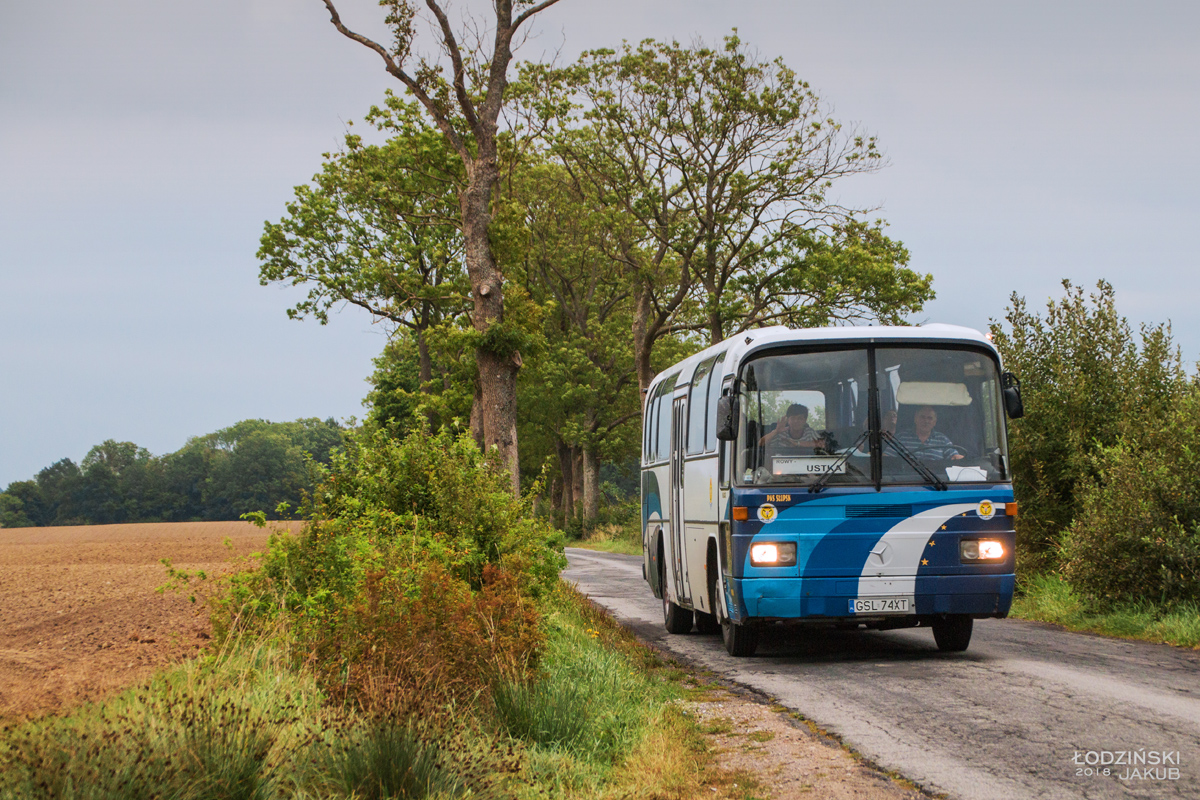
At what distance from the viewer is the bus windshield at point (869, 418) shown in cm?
1075

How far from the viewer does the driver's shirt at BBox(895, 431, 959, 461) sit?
10828 mm

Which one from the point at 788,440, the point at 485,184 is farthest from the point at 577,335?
the point at 788,440

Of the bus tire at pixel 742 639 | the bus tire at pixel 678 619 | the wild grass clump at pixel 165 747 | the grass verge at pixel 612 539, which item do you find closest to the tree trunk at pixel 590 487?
the grass verge at pixel 612 539

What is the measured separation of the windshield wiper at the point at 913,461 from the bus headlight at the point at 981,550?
546 mm

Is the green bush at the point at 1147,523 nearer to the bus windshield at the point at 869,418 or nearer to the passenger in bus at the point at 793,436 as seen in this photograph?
the bus windshield at the point at 869,418

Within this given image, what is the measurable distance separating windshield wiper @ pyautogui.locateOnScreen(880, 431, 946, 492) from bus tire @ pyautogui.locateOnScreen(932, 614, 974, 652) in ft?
5.01

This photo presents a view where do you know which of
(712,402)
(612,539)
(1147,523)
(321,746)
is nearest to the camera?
(321,746)

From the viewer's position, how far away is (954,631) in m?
11.5

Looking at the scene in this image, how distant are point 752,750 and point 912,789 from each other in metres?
1.32

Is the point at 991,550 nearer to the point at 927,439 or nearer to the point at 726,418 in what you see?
the point at 927,439

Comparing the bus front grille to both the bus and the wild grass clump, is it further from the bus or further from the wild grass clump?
the wild grass clump

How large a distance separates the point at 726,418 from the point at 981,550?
8.54 ft

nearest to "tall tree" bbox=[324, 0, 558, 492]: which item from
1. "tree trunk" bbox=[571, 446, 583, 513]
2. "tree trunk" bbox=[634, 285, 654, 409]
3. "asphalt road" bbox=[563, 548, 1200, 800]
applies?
"asphalt road" bbox=[563, 548, 1200, 800]

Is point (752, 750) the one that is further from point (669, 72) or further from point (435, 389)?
point (435, 389)
